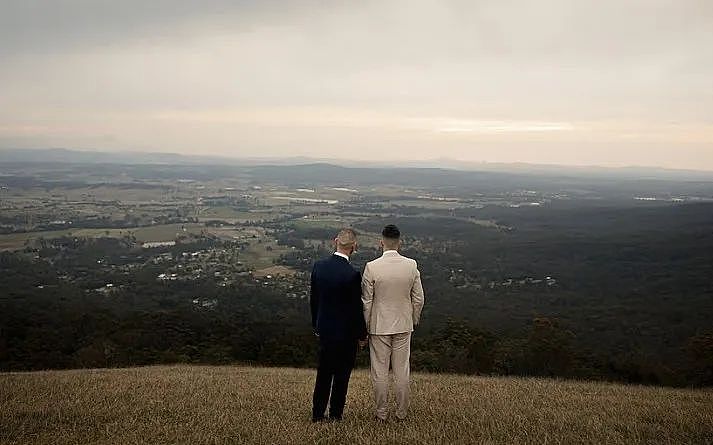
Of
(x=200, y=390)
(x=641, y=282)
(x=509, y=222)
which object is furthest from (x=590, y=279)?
(x=200, y=390)

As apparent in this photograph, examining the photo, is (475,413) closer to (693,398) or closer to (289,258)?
(693,398)

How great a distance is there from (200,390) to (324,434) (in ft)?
11.2

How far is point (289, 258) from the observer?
6888cm

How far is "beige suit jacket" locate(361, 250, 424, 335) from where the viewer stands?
20.5ft

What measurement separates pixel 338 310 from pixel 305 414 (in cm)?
166

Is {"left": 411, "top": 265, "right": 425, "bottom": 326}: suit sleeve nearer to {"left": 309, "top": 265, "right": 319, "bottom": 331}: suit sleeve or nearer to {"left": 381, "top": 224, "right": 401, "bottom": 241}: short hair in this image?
{"left": 381, "top": 224, "right": 401, "bottom": 241}: short hair

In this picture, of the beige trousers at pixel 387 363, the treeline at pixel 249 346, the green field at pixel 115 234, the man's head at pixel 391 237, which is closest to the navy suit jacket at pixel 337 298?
the beige trousers at pixel 387 363

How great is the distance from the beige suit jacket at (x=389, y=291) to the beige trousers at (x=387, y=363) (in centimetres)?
14

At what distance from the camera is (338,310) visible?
624 cm

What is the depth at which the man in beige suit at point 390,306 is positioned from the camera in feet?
20.6

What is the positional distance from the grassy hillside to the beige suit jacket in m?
1.13

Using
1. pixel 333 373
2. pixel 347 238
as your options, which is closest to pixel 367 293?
pixel 347 238

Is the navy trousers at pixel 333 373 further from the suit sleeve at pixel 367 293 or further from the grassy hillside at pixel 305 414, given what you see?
the suit sleeve at pixel 367 293

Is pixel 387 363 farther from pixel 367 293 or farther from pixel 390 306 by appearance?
pixel 367 293
